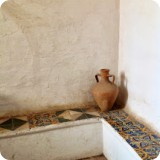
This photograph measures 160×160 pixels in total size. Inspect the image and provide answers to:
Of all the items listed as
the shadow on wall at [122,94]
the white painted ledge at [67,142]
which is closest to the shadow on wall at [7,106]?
the white painted ledge at [67,142]

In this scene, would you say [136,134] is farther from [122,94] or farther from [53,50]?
[53,50]

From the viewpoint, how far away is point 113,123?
1681mm

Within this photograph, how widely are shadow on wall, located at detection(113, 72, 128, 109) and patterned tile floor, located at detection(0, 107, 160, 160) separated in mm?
102

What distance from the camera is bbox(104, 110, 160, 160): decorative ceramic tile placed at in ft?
4.28

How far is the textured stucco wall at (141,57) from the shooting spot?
1.48 meters

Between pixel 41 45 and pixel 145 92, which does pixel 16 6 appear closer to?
pixel 41 45

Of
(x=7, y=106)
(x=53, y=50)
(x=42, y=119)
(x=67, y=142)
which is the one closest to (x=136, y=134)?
(x=67, y=142)

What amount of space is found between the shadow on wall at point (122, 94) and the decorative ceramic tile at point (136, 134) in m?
0.12

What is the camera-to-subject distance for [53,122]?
170 cm

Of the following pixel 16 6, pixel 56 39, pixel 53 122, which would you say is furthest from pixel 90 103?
pixel 16 6

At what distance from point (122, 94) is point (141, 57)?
476 mm

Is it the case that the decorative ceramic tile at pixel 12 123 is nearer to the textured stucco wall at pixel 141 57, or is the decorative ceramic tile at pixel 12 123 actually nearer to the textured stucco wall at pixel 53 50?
the textured stucco wall at pixel 53 50

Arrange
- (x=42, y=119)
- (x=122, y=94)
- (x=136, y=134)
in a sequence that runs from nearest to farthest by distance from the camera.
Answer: (x=136, y=134) → (x=42, y=119) → (x=122, y=94)

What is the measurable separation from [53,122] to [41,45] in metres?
0.64
